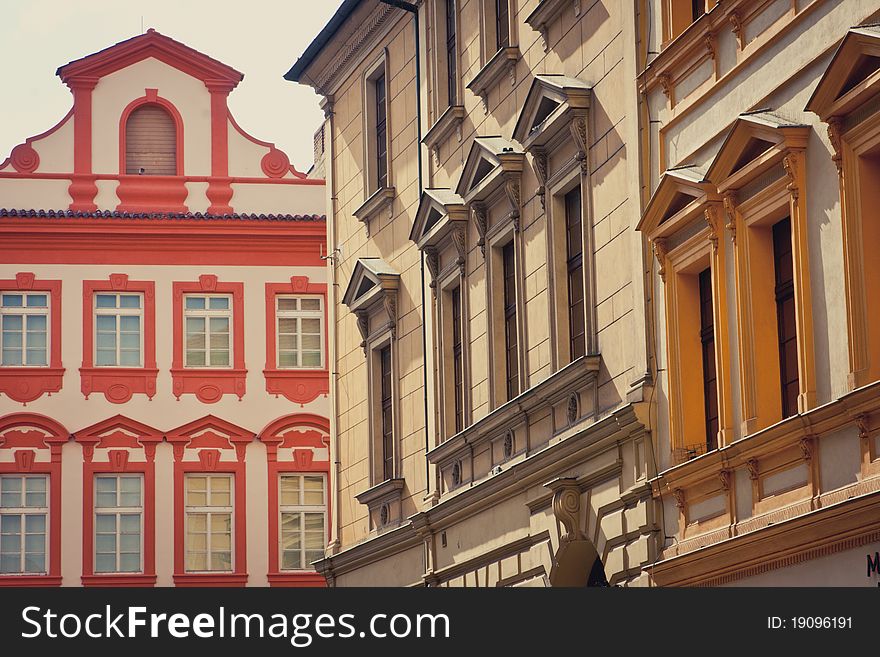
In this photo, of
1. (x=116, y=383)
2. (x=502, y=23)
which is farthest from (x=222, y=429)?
(x=502, y=23)

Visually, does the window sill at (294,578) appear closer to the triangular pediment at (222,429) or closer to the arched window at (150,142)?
the triangular pediment at (222,429)

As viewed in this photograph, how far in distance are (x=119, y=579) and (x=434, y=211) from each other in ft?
55.9

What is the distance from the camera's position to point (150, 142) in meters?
43.1

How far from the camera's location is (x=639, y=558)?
19.2 m

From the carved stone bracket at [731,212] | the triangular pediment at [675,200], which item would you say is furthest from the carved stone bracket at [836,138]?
the triangular pediment at [675,200]

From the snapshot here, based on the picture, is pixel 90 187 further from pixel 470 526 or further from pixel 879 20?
pixel 879 20

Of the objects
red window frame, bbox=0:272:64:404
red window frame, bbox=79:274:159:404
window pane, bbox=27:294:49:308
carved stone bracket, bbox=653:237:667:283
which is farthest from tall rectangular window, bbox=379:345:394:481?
window pane, bbox=27:294:49:308

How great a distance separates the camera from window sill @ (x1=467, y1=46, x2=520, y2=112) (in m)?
23.7

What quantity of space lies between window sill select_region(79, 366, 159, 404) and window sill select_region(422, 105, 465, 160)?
15830 millimetres

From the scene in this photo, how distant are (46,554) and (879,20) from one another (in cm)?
2924

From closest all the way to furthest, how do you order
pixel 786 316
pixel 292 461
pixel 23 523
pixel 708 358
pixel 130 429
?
pixel 786 316
pixel 708 358
pixel 23 523
pixel 130 429
pixel 292 461

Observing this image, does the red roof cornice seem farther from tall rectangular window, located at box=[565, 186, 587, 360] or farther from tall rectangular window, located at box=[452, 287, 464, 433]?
tall rectangular window, located at box=[565, 186, 587, 360]

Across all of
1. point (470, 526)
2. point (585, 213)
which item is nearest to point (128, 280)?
point (470, 526)

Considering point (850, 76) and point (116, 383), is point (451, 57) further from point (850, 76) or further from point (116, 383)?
point (116, 383)
